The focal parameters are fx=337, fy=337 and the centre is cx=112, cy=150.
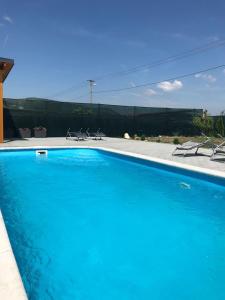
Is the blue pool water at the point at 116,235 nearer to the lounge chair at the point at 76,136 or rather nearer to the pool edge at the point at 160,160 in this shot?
the pool edge at the point at 160,160

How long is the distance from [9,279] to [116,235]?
7.18ft

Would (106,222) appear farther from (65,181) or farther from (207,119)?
(207,119)

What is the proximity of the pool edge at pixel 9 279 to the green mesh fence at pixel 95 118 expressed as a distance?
1580cm

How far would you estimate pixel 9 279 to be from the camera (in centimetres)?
277

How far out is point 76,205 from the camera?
6.27 meters

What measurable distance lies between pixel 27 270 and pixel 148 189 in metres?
4.60

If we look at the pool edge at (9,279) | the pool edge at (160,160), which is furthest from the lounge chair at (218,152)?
the pool edge at (9,279)

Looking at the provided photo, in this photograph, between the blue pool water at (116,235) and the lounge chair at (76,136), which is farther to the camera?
the lounge chair at (76,136)

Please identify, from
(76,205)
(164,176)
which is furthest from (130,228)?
(164,176)

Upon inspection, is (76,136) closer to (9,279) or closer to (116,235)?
(116,235)

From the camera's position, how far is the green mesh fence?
18.7 m

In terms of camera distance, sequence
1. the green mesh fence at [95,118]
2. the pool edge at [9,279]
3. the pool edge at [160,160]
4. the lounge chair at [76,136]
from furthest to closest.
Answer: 1. the green mesh fence at [95,118]
2. the lounge chair at [76,136]
3. the pool edge at [160,160]
4. the pool edge at [9,279]

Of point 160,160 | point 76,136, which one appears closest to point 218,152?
point 160,160

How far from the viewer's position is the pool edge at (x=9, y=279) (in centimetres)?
255
